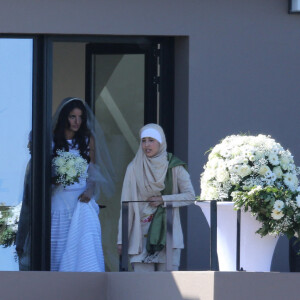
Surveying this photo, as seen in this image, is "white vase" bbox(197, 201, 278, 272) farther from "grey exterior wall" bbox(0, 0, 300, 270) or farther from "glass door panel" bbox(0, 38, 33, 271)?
"glass door panel" bbox(0, 38, 33, 271)

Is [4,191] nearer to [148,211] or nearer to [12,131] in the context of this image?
[12,131]

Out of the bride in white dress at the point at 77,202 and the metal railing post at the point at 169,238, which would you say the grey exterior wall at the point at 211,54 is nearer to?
the bride in white dress at the point at 77,202

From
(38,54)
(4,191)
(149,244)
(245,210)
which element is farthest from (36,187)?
(245,210)

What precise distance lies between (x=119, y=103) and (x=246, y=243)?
3312 mm

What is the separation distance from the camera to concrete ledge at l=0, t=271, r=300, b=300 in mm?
7766

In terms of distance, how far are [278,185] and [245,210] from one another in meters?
0.30

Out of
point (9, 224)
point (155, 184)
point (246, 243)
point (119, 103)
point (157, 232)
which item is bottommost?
point (246, 243)

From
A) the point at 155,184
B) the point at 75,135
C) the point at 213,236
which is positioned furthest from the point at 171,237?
the point at 75,135

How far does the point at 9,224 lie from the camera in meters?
10.6

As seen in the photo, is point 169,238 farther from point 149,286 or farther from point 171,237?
point 149,286

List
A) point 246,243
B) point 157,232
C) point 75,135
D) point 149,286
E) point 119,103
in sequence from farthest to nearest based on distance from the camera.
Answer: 1. point 119,103
2. point 75,135
3. point 157,232
4. point 149,286
5. point 246,243

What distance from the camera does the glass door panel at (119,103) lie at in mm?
10945

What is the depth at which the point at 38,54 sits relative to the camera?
10797 mm

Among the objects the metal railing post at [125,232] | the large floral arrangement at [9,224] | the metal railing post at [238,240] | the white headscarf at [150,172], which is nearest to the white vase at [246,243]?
the metal railing post at [238,240]
